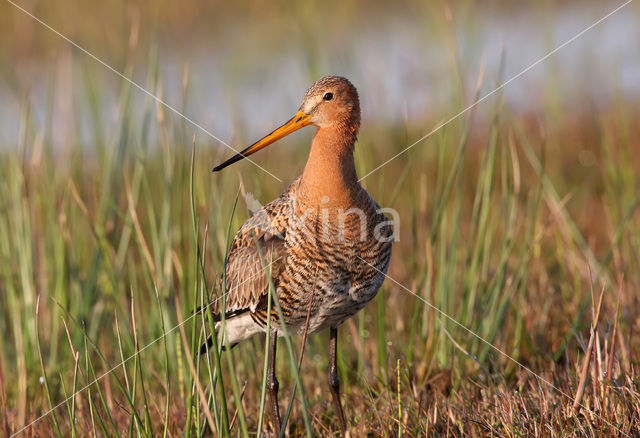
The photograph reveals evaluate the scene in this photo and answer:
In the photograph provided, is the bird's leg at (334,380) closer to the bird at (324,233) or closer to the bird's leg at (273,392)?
the bird at (324,233)

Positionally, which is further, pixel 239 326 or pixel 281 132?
pixel 239 326

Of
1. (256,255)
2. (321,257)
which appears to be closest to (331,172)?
(321,257)

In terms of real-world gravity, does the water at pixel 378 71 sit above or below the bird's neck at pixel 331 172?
above

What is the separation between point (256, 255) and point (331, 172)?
2.24 feet

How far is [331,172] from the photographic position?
3.29 m

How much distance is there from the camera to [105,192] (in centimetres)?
434

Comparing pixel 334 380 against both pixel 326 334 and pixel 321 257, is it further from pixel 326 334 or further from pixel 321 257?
pixel 326 334

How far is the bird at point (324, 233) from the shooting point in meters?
3.30

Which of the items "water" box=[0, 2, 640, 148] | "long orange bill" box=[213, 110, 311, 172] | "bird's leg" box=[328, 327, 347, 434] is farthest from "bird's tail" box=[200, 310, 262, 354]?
"water" box=[0, 2, 640, 148]

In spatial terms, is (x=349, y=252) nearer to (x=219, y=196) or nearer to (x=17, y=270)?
(x=219, y=196)

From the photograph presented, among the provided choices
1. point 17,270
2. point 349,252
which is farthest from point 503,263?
point 17,270

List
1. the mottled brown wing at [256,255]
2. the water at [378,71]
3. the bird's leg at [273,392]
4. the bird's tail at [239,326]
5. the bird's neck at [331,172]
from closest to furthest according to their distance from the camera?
1. the bird's neck at [331,172]
2. the mottled brown wing at [256,255]
3. the bird's leg at [273,392]
4. the bird's tail at [239,326]
5. the water at [378,71]

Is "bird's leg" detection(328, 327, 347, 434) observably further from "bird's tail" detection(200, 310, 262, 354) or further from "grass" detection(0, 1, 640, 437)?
"bird's tail" detection(200, 310, 262, 354)

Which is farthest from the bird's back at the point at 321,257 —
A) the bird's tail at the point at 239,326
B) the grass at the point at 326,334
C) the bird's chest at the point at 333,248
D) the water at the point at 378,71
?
the water at the point at 378,71
